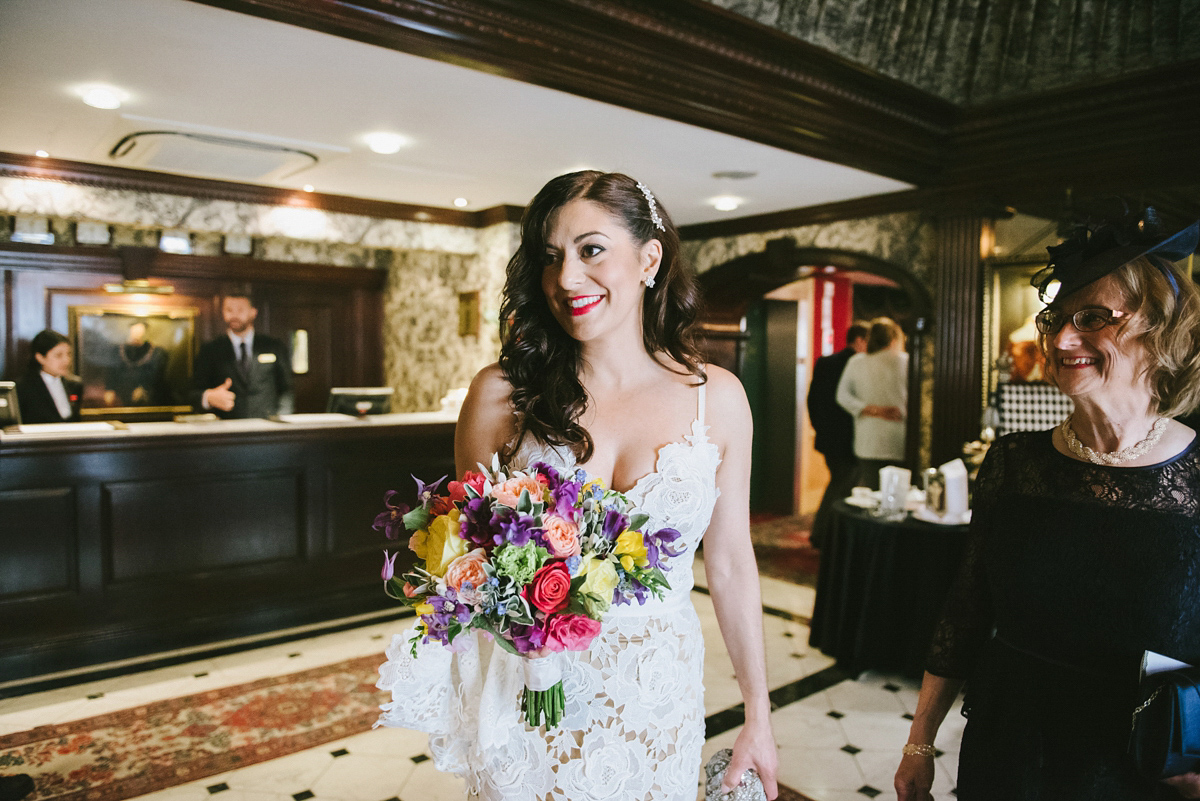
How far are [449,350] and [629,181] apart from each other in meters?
7.60

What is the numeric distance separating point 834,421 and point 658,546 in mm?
6129

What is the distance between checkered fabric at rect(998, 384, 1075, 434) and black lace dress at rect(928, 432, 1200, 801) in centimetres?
455

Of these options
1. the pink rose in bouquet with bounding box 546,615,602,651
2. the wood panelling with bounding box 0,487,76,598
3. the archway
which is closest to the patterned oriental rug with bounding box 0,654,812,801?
the wood panelling with bounding box 0,487,76,598

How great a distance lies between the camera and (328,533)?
525cm

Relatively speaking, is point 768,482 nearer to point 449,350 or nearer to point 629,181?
point 449,350

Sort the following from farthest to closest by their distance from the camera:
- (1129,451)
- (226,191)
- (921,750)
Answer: (226,191) < (921,750) < (1129,451)

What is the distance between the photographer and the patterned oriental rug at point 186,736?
3.19 m

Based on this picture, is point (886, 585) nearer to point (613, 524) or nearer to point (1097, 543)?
point (1097, 543)

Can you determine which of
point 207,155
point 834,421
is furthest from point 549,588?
point 834,421

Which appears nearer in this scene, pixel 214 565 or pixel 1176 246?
pixel 1176 246

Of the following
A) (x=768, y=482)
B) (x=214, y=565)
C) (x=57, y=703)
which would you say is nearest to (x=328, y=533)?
(x=214, y=565)

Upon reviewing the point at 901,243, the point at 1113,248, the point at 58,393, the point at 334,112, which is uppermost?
the point at 334,112

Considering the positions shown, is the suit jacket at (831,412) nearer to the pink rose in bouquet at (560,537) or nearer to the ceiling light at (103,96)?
the ceiling light at (103,96)

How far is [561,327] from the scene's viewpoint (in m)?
1.71
